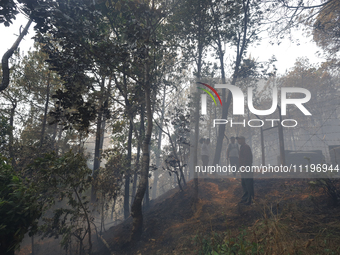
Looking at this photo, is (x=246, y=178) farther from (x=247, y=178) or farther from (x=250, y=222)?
Answer: (x=250, y=222)

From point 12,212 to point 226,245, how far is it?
11.8ft

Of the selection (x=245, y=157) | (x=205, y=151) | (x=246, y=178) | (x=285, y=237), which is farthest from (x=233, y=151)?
(x=285, y=237)

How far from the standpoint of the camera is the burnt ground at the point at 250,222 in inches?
130

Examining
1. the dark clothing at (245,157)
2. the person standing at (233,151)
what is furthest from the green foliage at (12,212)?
the person standing at (233,151)

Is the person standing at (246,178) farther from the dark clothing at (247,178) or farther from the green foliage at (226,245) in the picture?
the green foliage at (226,245)

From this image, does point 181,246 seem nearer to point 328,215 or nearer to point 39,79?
point 328,215

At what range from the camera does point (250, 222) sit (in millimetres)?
5266

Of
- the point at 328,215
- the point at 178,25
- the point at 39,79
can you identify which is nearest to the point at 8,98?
the point at 39,79

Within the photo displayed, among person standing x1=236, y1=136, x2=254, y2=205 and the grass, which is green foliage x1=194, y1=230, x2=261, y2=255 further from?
person standing x1=236, y1=136, x2=254, y2=205

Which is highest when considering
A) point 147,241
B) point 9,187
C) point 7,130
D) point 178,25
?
point 178,25

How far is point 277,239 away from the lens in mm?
2930

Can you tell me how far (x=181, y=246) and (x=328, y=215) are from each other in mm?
3555

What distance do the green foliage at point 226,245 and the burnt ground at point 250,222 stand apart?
0.13 metres

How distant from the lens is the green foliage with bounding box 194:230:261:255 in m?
3.40
